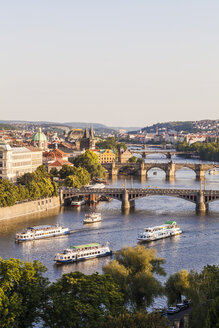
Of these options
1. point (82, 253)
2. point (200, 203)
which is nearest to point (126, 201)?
point (200, 203)

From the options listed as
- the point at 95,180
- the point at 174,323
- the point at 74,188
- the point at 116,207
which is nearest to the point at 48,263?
the point at 174,323

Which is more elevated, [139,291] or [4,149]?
[4,149]

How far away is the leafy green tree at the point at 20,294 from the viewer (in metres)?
22.8

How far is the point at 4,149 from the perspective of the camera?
64.9 meters

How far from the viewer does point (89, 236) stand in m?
46.2

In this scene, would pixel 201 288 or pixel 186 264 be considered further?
pixel 186 264

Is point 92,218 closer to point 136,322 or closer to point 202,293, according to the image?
point 202,293

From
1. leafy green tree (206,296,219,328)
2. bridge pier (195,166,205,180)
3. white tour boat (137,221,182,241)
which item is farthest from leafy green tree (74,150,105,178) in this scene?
leafy green tree (206,296,219,328)

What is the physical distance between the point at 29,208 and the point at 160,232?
13.2 metres

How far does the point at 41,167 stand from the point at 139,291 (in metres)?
49.6

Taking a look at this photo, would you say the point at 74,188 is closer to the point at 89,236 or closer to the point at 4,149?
the point at 4,149

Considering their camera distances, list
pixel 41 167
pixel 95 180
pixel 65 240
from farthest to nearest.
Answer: pixel 95 180 → pixel 41 167 → pixel 65 240

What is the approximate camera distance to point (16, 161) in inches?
2771

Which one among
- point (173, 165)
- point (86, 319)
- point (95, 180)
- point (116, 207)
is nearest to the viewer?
point (86, 319)
